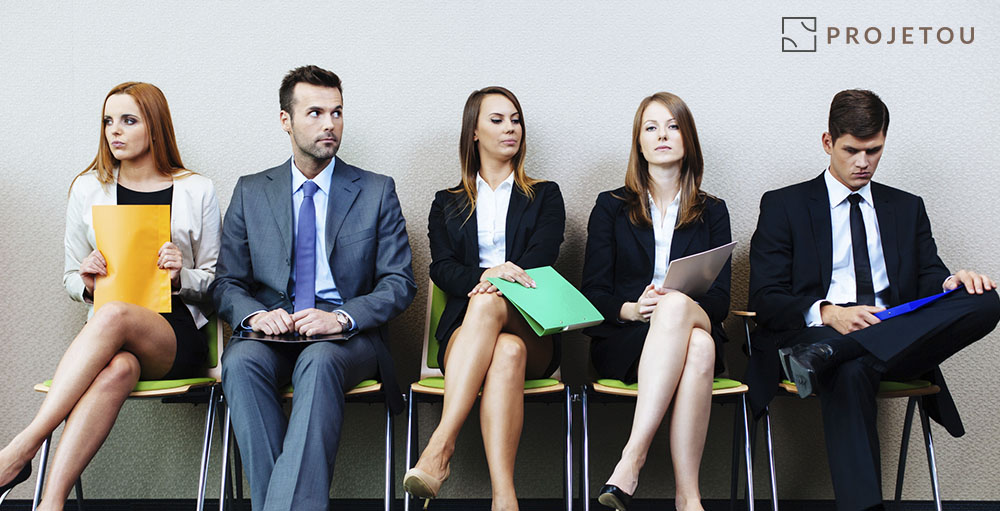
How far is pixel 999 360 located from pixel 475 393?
88.6 inches

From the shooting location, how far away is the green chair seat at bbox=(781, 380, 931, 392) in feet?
8.49

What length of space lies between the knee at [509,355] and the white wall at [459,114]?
82 centimetres

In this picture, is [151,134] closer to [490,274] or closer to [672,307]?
[490,274]

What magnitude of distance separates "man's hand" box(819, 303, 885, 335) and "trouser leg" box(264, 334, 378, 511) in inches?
61.2

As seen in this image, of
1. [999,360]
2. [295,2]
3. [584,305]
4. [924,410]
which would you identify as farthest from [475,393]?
[999,360]

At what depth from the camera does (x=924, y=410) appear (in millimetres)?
2793

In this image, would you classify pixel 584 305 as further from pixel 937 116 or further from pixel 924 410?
pixel 937 116

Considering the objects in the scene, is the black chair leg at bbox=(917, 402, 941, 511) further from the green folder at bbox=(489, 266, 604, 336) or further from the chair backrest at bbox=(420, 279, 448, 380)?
the chair backrest at bbox=(420, 279, 448, 380)

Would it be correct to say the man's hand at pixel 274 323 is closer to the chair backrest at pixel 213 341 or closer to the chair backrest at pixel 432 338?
the chair backrest at pixel 213 341

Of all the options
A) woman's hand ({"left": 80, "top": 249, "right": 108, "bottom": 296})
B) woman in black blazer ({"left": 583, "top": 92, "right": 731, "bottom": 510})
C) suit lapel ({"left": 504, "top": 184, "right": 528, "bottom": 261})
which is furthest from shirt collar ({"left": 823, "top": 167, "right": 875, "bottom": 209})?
woman's hand ({"left": 80, "top": 249, "right": 108, "bottom": 296})

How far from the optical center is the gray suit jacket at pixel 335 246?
278 centimetres

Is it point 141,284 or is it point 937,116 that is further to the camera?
point 937,116

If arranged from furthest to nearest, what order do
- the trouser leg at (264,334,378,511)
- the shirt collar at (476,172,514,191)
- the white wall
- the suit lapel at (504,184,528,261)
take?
1. the white wall
2. the shirt collar at (476,172,514,191)
3. the suit lapel at (504,184,528,261)
4. the trouser leg at (264,334,378,511)

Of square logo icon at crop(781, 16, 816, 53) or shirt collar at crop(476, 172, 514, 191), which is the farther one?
square logo icon at crop(781, 16, 816, 53)
